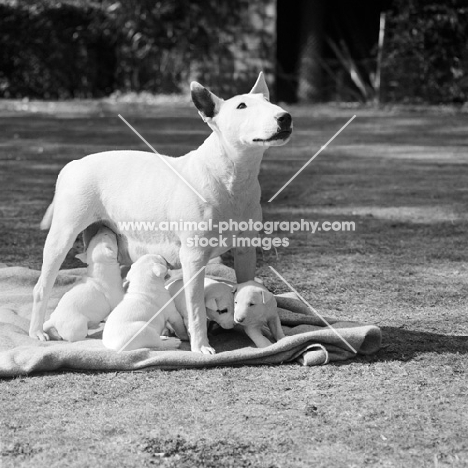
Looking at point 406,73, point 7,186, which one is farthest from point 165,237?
point 406,73

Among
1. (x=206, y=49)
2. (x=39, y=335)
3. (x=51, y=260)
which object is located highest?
(x=206, y=49)

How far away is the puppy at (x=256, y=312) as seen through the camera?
14.8ft

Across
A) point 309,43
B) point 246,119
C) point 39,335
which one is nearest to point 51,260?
point 39,335

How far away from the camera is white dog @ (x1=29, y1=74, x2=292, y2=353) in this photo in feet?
14.4

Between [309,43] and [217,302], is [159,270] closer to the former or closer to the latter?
[217,302]

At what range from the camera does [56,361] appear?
169 inches

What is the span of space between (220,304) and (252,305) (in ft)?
0.76

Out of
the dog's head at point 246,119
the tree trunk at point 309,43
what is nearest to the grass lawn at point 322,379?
the dog's head at point 246,119

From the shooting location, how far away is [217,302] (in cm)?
466

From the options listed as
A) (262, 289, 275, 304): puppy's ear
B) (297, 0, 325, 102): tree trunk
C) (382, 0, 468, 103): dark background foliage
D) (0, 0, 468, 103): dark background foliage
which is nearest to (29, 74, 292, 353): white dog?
(262, 289, 275, 304): puppy's ear

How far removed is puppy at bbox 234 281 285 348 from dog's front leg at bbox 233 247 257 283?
149mm

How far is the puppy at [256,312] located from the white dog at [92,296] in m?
0.66

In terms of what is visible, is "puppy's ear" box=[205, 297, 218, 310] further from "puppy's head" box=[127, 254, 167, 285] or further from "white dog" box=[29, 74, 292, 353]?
"puppy's head" box=[127, 254, 167, 285]

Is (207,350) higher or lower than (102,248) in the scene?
lower
